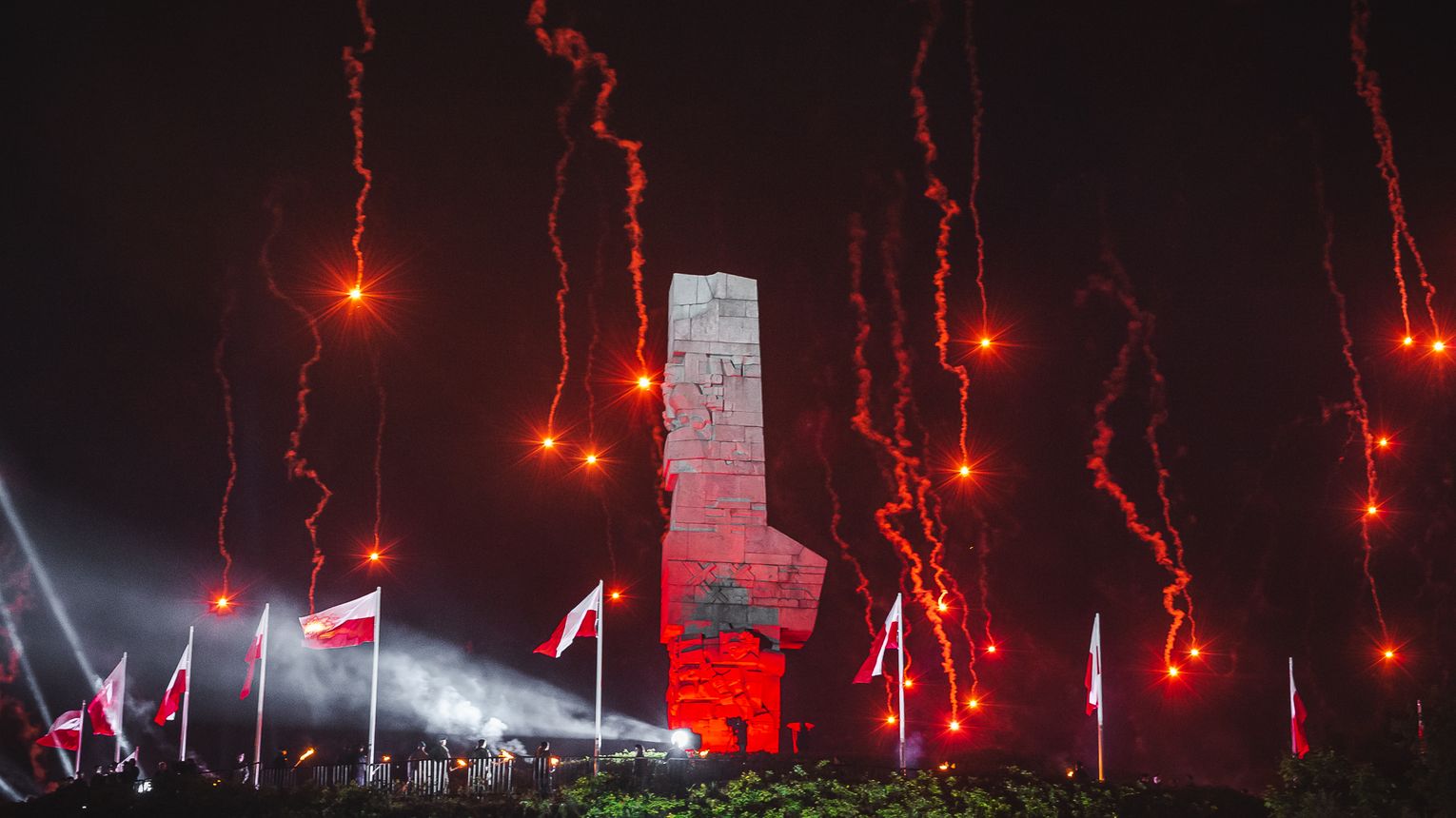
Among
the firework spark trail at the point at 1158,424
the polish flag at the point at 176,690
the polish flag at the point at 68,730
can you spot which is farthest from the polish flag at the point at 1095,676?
the polish flag at the point at 68,730

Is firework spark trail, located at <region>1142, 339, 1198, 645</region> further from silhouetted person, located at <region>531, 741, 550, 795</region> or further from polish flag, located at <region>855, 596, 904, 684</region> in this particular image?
silhouetted person, located at <region>531, 741, 550, 795</region>

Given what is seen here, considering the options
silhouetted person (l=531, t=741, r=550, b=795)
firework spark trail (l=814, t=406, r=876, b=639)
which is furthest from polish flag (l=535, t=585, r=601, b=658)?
firework spark trail (l=814, t=406, r=876, b=639)

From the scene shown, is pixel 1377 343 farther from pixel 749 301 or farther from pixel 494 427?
pixel 494 427

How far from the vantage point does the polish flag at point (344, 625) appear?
25.9 meters

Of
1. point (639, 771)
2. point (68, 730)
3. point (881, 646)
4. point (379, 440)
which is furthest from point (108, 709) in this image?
point (881, 646)

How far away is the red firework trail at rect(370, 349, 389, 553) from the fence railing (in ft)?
59.4

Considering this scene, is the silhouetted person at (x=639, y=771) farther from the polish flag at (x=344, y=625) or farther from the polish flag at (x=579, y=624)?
the polish flag at (x=344, y=625)

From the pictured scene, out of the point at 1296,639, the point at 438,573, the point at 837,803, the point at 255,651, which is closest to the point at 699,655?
the point at 837,803

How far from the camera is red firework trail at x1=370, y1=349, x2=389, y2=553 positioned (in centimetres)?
4144

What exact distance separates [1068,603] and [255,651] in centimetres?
2777

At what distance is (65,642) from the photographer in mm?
36438

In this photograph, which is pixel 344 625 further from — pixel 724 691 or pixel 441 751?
pixel 724 691

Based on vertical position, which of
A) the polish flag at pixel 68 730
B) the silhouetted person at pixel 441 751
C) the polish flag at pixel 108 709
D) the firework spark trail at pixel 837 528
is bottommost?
the silhouetted person at pixel 441 751

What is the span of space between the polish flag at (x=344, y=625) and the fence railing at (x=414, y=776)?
293 centimetres
